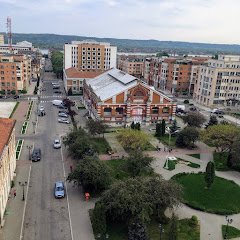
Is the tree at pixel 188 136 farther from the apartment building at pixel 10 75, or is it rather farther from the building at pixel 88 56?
the building at pixel 88 56

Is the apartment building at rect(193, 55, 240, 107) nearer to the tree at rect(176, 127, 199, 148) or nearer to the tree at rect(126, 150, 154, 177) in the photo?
the tree at rect(176, 127, 199, 148)

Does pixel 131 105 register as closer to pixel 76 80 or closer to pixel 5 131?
pixel 5 131

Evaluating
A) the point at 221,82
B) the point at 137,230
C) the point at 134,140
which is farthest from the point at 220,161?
the point at 221,82

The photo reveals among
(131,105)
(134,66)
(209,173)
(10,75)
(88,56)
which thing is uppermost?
(88,56)

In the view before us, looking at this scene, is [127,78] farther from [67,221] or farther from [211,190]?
[67,221]

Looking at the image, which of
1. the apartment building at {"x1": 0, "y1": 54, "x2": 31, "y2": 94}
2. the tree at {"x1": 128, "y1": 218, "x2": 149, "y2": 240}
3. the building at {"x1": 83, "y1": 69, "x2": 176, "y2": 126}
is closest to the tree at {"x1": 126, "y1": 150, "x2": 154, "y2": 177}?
the tree at {"x1": 128, "y1": 218, "x2": 149, "y2": 240}

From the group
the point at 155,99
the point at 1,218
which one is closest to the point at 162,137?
the point at 155,99
